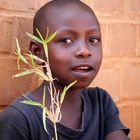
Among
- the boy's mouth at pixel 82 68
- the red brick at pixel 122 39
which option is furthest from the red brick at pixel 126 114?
the boy's mouth at pixel 82 68

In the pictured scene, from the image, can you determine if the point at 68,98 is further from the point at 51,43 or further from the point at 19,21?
the point at 19,21

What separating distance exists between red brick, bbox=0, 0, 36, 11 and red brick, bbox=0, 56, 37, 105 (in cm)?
20

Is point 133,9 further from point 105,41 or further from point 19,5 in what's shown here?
point 19,5

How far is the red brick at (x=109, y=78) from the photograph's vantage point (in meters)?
1.96

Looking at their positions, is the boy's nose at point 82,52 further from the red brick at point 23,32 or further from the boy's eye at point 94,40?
the red brick at point 23,32

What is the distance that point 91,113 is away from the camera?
1.62 m

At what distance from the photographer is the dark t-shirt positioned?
4.49 feet

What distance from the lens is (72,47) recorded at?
1.38 meters

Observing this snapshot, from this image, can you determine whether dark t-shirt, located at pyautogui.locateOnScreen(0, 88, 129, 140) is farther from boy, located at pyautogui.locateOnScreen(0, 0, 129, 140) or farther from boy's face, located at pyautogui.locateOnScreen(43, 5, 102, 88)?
boy's face, located at pyautogui.locateOnScreen(43, 5, 102, 88)

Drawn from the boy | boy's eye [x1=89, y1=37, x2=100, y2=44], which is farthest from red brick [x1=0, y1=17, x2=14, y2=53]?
boy's eye [x1=89, y1=37, x2=100, y2=44]

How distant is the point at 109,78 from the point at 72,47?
65 centimetres

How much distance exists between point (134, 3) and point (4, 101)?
0.85 m

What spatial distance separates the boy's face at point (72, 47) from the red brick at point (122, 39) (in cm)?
53

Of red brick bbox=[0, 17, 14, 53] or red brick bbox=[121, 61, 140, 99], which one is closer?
red brick bbox=[0, 17, 14, 53]
